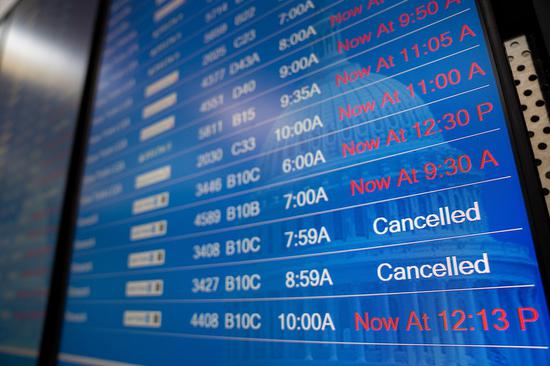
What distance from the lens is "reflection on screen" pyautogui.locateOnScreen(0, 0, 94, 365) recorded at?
1277 millimetres

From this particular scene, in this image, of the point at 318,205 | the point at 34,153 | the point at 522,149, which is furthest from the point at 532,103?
the point at 34,153

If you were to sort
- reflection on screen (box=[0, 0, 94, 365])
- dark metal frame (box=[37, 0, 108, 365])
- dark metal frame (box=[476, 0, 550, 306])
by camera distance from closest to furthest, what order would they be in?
dark metal frame (box=[476, 0, 550, 306]), dark metal frame (box=[37, 0, 108, 365]), reflection on screen (box=[0, 0, 94, 365])

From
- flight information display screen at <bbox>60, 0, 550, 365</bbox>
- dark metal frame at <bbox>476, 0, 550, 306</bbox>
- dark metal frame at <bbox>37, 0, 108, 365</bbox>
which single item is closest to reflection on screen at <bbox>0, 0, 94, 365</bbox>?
dark metal frame at <bbox>37, 0, 108, 365</bbox>

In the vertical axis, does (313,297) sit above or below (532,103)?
below

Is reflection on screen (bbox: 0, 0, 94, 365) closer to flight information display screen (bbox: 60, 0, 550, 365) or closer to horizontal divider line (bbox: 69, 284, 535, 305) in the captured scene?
flight information display screen (bbox: 60, 0, 550, 365)

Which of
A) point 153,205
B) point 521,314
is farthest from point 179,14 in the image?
point 521,314

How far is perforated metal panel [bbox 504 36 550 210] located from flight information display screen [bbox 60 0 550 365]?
0.06 m

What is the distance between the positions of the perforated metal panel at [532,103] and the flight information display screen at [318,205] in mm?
62

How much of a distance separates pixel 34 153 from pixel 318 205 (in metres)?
1.34

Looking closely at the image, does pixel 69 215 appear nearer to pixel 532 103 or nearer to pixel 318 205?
pixel 318 205

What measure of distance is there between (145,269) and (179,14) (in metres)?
0.72

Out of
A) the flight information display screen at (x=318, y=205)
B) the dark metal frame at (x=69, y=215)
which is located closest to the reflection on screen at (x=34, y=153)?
the dark metal frame at (x=69, y=215)

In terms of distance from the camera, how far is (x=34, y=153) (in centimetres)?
152

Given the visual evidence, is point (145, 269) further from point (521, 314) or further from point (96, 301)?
point (521, 314)
